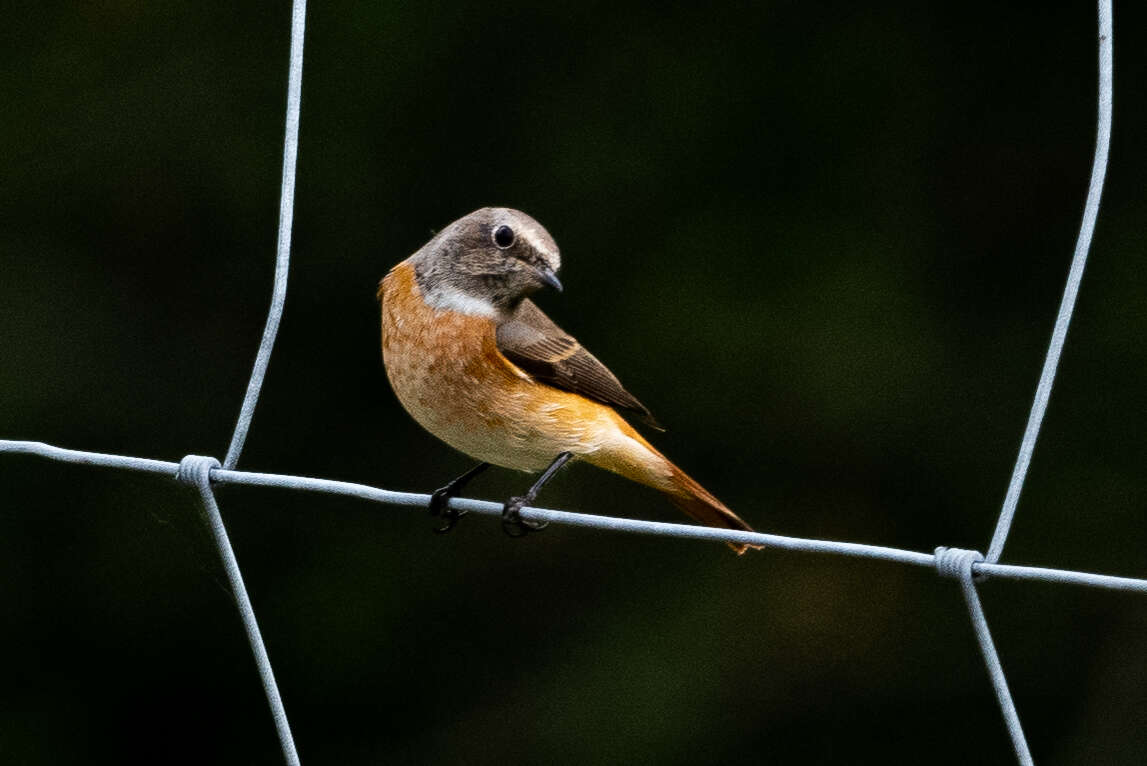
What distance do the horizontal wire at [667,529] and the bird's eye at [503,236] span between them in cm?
93

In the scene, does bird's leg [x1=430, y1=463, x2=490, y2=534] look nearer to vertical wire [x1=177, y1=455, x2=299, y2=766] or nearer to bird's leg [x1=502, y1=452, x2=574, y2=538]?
bird's leg [x1=502, y1=452, x2=574, y2=538]

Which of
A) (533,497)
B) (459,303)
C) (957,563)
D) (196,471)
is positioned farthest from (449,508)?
(957,563)

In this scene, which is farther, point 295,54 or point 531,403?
point 531,403

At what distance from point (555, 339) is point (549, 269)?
0.46 feet

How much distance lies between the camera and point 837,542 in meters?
1.82

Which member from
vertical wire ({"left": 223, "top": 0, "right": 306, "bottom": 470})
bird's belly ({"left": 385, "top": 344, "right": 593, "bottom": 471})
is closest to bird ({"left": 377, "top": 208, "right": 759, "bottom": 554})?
bird's belly ({"left": 385, "top": 344, "right": 593, "bottom": 471})

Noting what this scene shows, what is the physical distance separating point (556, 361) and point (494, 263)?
0.20 meters

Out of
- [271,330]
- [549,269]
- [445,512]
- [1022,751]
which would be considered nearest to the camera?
[1022,751]

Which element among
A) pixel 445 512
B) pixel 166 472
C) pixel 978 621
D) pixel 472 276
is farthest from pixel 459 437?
pixel 978 621

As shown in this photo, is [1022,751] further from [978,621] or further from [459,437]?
[459,437]

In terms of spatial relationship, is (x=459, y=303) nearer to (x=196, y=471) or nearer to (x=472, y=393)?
(x=472, y=393)

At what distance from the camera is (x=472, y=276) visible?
2953mm

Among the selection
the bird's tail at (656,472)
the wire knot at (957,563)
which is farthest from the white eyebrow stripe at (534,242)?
the wire knot at (957,563)

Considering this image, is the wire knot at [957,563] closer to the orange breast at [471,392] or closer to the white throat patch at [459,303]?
the orange breast at [471,392]
